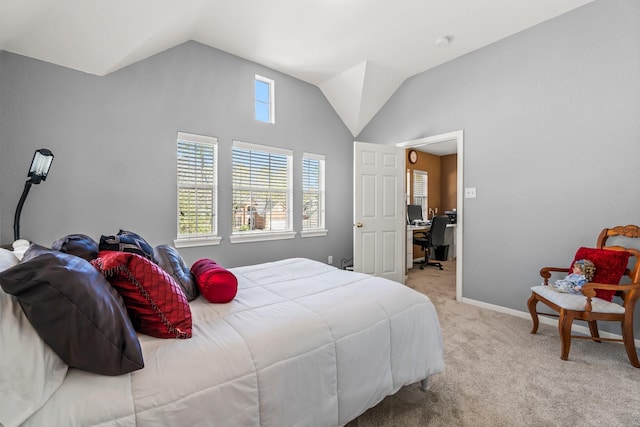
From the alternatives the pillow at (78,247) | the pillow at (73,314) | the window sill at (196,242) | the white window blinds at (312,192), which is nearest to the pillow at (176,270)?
the pillow at (78,247)

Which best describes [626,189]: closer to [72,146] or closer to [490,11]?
[490,11]

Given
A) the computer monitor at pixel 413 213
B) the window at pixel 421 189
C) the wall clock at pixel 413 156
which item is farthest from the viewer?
the window at pixel 421 189

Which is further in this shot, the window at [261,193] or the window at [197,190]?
the window at [261,193]

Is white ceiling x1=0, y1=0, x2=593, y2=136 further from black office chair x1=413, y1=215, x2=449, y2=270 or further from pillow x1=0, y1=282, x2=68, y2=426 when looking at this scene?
black office chair x1=413, y1=215, x2=449, y2=270

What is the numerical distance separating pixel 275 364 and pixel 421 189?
6.34 m

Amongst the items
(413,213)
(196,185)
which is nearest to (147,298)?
(196,185)

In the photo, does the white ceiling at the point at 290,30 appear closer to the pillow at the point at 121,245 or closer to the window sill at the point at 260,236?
the pillow at the point at 121,245

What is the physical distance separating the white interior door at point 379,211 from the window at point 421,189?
2.43 m

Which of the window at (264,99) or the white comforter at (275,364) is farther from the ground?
the window at (264,99)

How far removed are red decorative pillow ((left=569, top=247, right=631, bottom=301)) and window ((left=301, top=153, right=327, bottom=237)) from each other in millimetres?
3078

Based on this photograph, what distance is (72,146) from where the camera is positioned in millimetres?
2598

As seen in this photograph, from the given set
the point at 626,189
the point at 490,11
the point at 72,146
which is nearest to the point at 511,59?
the point at 490,11

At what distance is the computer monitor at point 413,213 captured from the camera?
598cm

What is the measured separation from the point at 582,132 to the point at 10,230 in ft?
16.9
